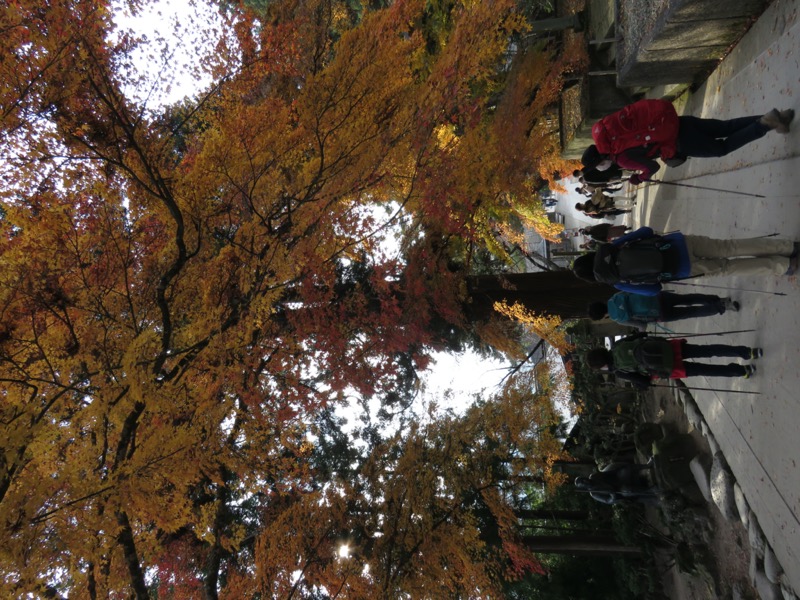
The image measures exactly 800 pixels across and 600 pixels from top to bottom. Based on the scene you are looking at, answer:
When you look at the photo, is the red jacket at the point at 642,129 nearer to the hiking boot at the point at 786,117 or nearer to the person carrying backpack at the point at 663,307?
the hiking boot at the point at 786,117

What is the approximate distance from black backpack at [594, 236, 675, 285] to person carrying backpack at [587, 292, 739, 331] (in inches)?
21.5

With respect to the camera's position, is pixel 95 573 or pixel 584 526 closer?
pixel 95 573

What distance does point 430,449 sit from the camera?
11.8 m

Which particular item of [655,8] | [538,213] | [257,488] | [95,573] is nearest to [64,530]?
[95,573]

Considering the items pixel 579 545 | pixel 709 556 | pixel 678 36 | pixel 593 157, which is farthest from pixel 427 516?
pixel 678 36

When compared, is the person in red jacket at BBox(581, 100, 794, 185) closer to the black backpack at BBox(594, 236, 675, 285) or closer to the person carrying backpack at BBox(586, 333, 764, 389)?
the black backpack at BBox(594, 236, 675, 285)

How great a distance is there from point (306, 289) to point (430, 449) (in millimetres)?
5474

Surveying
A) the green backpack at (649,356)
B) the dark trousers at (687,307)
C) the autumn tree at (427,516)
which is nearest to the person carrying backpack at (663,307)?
the dark trousers at (687,307)

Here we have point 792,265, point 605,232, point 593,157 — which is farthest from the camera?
point 605,232

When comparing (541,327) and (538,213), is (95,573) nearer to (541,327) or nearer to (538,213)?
(541,327)

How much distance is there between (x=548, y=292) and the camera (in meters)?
9.44

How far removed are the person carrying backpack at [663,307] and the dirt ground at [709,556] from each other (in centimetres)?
394

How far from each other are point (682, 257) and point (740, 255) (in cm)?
56

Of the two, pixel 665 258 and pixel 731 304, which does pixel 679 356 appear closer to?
pixel 731 304
